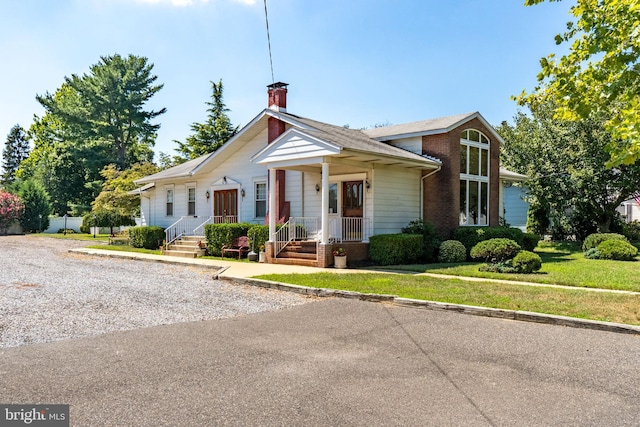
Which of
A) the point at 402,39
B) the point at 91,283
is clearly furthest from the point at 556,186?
the point at 91,283

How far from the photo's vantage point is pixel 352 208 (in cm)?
1684

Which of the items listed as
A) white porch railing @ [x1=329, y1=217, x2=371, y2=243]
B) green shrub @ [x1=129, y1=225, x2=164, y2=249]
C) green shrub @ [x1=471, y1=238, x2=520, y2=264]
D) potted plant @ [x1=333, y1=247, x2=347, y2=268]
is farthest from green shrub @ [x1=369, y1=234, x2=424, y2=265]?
green shrub @ [x1=129, y1=225, x2=164, y2=249]

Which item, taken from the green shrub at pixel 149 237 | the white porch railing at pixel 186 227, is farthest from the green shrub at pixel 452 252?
the green shrub at pixel 149 237

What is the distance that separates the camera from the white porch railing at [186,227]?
21.8m

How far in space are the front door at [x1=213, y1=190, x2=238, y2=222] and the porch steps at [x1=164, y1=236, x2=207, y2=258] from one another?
4.68ft

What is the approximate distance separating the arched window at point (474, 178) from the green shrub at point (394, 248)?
3928mm

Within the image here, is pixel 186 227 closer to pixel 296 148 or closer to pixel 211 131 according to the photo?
pixel 296 148

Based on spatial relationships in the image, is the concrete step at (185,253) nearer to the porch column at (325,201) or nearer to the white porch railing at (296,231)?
the white porch railing at (296,231)

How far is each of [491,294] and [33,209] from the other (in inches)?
1660

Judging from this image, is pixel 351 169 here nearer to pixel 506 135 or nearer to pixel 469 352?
pixel 469 352

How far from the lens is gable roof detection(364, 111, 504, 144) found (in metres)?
17.2

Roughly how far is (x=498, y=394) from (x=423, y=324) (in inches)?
109

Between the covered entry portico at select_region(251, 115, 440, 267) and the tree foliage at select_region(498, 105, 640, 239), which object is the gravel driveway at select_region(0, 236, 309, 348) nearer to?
the covered entry portico at select_region(251, 115, 440, 267)

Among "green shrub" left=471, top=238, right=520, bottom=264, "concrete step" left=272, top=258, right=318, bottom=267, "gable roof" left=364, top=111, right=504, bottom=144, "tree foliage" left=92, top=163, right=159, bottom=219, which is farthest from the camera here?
"tree foliage" left=92, top=163, right=159, bottom=219
